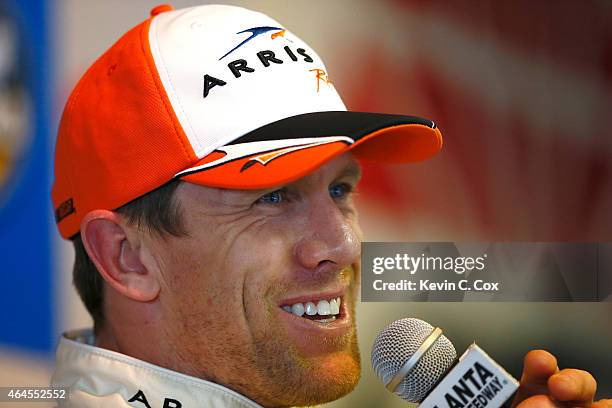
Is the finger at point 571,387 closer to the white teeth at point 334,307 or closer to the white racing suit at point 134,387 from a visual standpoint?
A: the white teeth at point 334,307

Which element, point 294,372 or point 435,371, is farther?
point 294,372

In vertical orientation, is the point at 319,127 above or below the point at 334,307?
above

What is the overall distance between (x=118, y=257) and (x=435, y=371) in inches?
22.6

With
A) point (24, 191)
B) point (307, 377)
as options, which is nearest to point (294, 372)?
point (307, 377)

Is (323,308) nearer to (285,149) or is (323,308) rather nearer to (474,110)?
(285,149)

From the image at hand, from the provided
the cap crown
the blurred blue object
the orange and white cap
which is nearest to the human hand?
the orange and white cap

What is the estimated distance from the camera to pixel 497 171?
6.15 ft

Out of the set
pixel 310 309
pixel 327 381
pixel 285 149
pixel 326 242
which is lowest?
pixel 327 381

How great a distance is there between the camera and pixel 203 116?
119 cm

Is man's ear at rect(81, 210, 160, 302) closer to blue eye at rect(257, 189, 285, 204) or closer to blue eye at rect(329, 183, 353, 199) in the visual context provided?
blue eye at rect(257, 189, 285, 204)

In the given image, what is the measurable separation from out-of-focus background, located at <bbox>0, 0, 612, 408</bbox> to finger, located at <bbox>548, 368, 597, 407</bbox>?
705 mm

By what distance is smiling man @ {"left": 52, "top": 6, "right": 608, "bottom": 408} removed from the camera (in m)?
1.19

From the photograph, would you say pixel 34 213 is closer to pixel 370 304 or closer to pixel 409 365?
pixel 370 304

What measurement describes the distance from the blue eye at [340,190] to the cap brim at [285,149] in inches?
6.3
